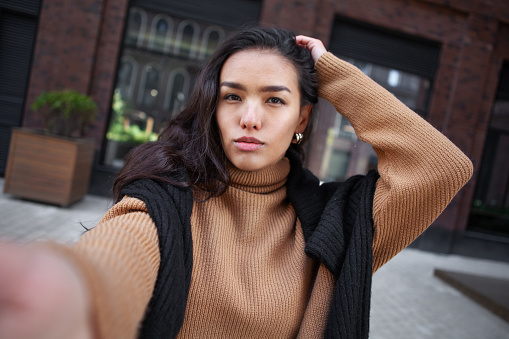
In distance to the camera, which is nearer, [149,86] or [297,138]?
[297,138]

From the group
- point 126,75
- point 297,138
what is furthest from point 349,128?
point 297,138

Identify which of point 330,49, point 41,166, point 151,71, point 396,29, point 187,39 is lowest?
point 41,166

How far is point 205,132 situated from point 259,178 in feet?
0.97

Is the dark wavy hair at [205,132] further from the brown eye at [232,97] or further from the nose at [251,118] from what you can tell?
the nose at [251,118]

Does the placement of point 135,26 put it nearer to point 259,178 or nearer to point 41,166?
point 41,166

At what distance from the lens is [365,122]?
1.67 metres

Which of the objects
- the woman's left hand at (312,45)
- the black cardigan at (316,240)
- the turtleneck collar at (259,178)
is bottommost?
the black cardigan at (316,240)

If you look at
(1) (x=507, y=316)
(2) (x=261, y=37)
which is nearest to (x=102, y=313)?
(2) (x=261, y=37)

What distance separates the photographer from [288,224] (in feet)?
5.37

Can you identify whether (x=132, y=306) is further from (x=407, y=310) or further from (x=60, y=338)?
(x=407, y=310)

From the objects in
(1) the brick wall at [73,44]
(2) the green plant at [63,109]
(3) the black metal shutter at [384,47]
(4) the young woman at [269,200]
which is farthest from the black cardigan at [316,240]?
(3) the black metal shutter at [384,47]

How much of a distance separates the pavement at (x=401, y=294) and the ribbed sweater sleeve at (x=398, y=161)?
2651mm

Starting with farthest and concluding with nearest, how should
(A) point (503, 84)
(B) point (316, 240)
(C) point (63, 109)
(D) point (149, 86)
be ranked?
(A) point (503, 84), (D) point (149, 86), (C) point (63, 109), (B) point (316, 240)

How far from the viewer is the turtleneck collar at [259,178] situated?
1.59 meters
